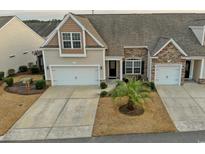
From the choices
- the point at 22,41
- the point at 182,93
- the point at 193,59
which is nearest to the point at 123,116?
the point at 182,93

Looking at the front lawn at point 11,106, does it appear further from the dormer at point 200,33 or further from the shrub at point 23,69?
the dormer at point 200,33

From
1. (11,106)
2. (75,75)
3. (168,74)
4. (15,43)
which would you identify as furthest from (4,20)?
(168,74)

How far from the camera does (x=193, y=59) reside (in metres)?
18.1

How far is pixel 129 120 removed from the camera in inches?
457

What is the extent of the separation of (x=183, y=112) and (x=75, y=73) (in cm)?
1004

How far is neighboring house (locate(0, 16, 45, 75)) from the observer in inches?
872

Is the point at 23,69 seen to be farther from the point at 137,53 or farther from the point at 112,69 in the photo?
the point at 137,53

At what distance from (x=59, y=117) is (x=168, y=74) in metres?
11.0

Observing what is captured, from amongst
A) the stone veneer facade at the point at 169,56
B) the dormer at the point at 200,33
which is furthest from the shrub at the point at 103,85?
the dormer at the point at 200,33

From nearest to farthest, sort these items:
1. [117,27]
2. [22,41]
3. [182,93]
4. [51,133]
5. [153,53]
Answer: [51,133] → [182,93] → [153,53] → [117,27] → [22,41]

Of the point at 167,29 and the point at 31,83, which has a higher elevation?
the point at 167,29

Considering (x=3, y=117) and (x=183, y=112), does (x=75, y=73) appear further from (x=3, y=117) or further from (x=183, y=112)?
(x=183, y=112)

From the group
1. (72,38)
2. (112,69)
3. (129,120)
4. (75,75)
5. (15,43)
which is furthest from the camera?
(15,43)

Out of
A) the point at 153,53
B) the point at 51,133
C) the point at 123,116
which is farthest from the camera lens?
the point at 153,53
